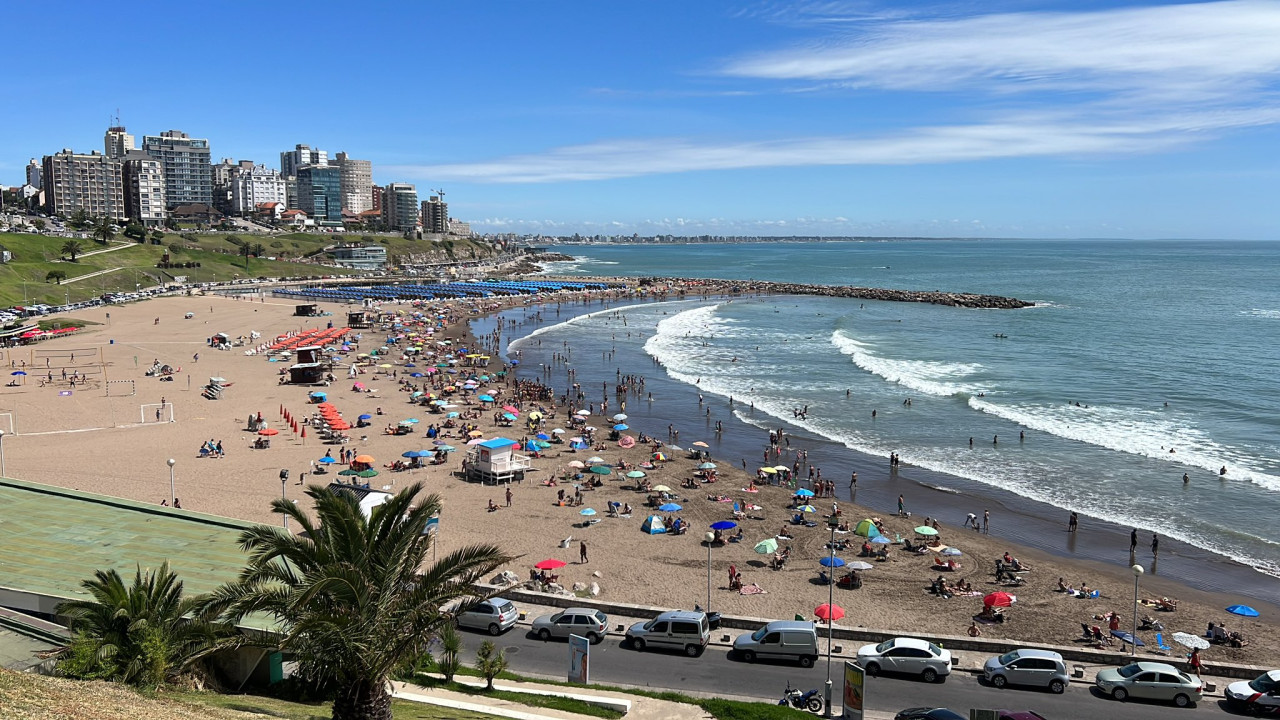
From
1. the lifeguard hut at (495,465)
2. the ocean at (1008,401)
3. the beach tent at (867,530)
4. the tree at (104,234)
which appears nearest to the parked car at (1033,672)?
the beach tent at (867,530)

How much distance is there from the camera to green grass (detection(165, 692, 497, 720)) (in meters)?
11.0

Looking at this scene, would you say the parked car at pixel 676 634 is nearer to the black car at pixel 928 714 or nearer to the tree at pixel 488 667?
the tree at pixel 488 667

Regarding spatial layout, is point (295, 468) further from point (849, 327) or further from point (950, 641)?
point (849, 327)

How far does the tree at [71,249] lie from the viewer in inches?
3942

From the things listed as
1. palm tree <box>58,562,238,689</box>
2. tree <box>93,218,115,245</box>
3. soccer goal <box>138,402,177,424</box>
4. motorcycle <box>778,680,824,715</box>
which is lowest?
motorcycle <box>778,680,824,715</box>

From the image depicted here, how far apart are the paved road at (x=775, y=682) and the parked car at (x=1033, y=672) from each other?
0.55ft

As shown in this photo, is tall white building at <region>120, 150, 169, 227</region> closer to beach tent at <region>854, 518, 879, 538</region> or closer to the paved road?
beach tent at <region>854, 518, 879, 538</region>

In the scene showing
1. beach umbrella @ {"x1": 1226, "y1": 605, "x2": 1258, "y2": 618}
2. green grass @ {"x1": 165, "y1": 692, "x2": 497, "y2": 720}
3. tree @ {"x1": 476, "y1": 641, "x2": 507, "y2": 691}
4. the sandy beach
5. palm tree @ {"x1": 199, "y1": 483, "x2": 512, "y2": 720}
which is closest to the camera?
palm tree @ {"x1": 199, "y1": 483, "x2": 512, "y2": 720}

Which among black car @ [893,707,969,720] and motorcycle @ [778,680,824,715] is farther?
motorcycle @ [778,680,824,715]

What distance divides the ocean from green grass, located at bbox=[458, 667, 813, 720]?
601 inches

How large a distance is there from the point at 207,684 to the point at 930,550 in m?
19.1

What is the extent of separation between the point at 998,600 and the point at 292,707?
15.6 metres

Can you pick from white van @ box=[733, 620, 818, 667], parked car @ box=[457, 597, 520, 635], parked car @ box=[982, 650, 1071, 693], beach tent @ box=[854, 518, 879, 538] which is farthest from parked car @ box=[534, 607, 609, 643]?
beach tent @ box=[854, 518, 879, 538]

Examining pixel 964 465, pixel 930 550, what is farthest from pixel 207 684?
pixel 964 465
